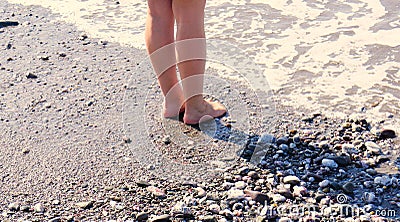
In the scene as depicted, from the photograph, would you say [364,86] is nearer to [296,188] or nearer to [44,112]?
[296,188]

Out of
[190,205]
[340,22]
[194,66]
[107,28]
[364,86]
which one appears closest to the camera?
[190,205]

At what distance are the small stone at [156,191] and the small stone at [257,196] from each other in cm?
36

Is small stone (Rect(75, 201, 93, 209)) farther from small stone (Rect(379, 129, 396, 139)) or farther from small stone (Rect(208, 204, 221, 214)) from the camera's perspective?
small stone (Rect(379, 129, 396, 139))

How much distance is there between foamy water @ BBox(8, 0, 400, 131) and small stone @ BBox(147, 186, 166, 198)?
1.00 metres

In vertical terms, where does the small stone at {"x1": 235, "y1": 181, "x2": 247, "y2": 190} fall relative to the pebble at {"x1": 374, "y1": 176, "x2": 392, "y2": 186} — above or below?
below

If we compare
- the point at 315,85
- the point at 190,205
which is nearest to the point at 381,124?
the point at 315,85

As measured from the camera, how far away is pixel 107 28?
15.6ft

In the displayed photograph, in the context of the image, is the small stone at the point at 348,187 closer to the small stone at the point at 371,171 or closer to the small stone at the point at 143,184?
the small stone at the point at 371,171

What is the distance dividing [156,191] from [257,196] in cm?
44

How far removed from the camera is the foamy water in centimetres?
359

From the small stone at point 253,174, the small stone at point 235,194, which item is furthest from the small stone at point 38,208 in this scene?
the small stone at point 253,174

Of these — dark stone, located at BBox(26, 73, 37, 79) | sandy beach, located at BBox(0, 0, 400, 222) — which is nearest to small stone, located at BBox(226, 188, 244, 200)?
sandy beach, located at BBox(0, 0, 400, 222)

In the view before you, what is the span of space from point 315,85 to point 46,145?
1496mm

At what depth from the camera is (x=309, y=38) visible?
4.29 metres
